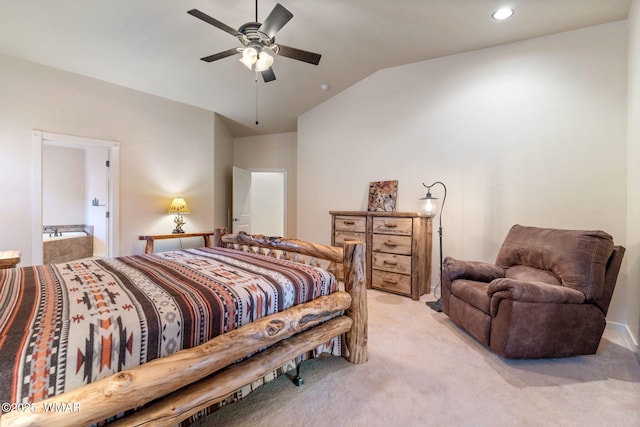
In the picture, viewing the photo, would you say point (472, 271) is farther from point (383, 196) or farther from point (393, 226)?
point (383, 196)

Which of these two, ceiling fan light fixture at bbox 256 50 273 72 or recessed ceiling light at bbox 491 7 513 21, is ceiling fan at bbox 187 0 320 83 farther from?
recessed ceiling light at bbox 491 7 513 21

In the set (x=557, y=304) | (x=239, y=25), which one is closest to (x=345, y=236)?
(x=557, y=304)

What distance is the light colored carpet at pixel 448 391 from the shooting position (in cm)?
143

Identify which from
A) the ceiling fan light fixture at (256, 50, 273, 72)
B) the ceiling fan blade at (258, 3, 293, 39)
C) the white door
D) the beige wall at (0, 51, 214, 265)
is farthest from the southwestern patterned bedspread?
the white door

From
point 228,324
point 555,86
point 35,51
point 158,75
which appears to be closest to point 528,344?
point 228,324

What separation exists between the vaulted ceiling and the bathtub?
287cm

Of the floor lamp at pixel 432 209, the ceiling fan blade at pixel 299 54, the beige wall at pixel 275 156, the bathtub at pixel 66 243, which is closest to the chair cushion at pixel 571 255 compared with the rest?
the floor lamp at pixel 432 209

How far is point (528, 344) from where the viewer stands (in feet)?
6.29

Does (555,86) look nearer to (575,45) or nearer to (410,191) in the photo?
(575,45)

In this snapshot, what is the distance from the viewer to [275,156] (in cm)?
596

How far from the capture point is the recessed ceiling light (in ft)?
8.10

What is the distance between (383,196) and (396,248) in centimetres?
84

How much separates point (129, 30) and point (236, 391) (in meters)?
3.38

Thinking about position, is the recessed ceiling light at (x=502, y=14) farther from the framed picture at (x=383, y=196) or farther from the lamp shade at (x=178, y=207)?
the lamp shade at (x=178, y=207)
